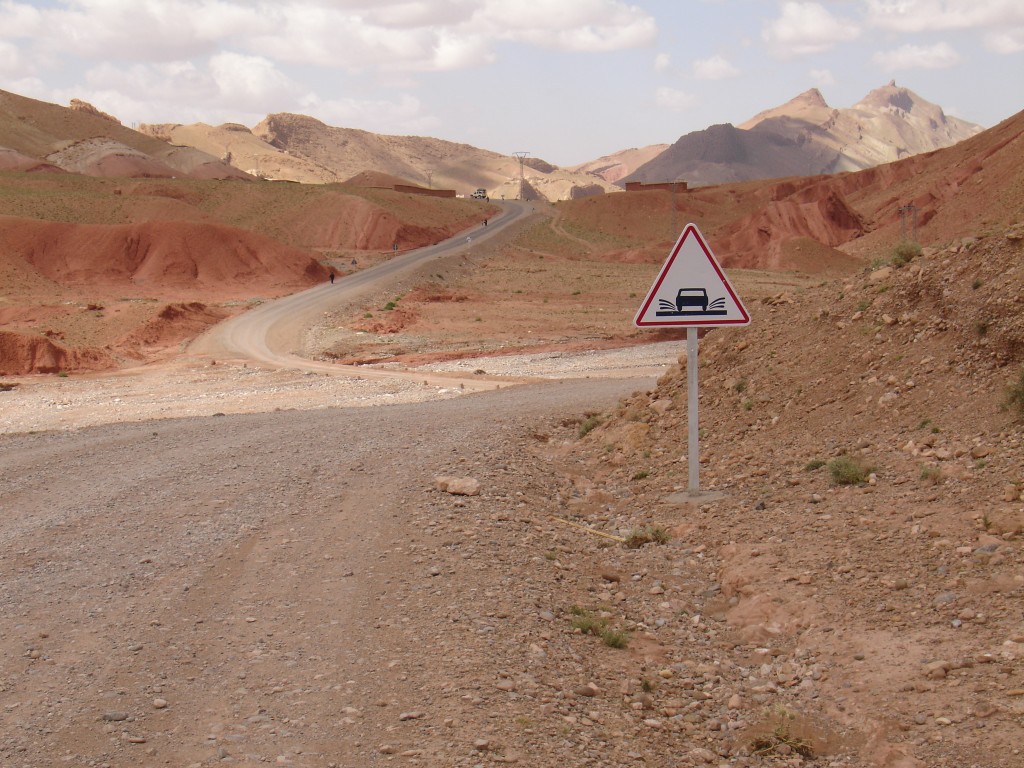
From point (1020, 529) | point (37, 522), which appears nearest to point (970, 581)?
point (1020, 529)

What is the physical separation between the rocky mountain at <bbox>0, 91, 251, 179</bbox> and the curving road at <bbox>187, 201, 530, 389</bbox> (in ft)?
187

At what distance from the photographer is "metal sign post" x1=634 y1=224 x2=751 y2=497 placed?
25.4 ft

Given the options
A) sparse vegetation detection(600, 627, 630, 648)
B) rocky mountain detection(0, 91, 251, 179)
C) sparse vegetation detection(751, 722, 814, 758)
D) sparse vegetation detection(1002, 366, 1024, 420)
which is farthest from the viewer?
rocky mountain detection(0, 91, 251, 179)

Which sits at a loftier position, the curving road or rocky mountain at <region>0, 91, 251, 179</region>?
rocky mountain at <region>0, 91, 251, 179</region>

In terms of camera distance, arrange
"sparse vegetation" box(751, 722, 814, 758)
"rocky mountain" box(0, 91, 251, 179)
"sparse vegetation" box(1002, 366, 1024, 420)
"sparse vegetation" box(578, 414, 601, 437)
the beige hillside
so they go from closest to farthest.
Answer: "sparse vegetation" box(751, 722, 814, 758), "sparse vegetation" box(1002, 366, 1024, 420), "sparse vegetation" box(578, 414, 601, 437), "rocky mountain" box(0, 91, 251, 179), the beige hillside

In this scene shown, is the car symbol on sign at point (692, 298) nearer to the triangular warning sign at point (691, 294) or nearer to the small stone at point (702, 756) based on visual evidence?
the triangular warning sign at point (691, 294)

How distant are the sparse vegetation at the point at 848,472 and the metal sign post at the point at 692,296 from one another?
49.7 inches

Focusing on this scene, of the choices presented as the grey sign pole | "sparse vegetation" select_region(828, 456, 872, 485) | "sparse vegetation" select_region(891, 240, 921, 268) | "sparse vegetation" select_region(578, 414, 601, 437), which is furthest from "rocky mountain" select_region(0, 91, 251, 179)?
"sparse vegetation" select_region(828, 456, 872, 485)

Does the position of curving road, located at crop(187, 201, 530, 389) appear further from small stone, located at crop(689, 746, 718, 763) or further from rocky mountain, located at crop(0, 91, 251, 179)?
rocky mountain, located at crop(0, 91, 251, 179)

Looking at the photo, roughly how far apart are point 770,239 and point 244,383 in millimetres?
52105

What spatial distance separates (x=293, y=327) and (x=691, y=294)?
34.9 meters

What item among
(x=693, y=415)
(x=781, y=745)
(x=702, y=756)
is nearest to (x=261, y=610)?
(x=702, y=756)

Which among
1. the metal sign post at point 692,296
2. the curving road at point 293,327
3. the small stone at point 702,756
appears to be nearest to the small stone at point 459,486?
the metal sign post at point 692,296

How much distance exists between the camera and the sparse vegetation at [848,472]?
7.18 metres
